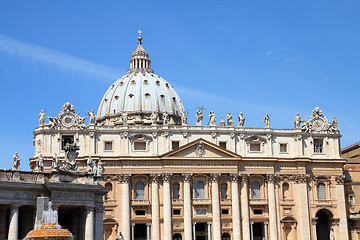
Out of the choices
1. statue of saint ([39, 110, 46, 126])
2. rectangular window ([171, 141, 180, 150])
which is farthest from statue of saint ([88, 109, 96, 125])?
rectangular window ([171, 141, 180, 150])

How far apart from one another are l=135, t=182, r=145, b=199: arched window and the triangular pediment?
6.62 metres

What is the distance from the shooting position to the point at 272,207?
99.2 metres

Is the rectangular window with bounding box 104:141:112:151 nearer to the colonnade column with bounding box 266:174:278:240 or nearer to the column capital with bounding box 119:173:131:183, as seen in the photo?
the column capital with bounding box 119:173:131:183

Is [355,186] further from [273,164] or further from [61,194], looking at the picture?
[61,194]

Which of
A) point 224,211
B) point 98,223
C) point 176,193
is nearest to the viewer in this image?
point 98,223

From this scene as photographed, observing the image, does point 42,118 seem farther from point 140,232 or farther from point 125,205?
point 140,232

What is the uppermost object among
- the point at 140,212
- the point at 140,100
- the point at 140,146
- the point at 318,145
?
the point at 140,100

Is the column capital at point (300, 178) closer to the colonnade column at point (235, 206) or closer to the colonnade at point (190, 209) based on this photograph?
the colonnade at point (190, 209)

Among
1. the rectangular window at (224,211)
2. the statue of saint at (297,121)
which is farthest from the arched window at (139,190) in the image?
the statue of saint at (297,121)

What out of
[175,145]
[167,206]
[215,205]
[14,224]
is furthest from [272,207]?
[14,224]

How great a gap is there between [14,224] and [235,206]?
53152 mm

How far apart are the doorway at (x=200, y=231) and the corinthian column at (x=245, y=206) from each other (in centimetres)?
603

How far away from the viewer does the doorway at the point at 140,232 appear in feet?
317

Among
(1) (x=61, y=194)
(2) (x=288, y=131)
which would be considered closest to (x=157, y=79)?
(2) (x=288, y=131)
